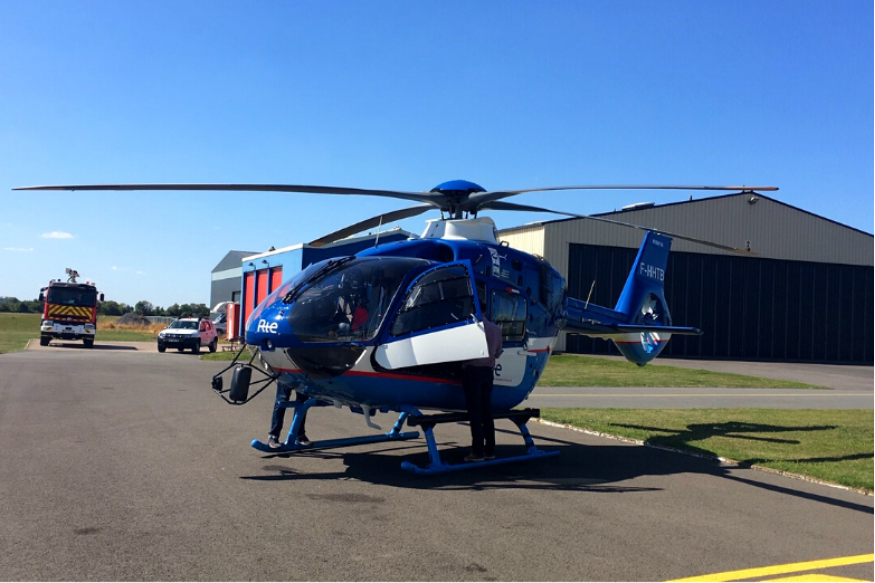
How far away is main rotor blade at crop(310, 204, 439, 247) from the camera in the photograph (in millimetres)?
9875

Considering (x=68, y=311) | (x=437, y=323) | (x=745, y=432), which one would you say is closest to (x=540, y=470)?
(x=437, y=323)

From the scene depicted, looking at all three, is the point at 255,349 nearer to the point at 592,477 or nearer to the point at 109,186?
the point at 109,186

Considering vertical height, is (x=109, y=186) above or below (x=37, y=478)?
above

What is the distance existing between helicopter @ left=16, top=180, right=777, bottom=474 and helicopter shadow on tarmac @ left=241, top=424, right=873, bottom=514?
0.56 feet

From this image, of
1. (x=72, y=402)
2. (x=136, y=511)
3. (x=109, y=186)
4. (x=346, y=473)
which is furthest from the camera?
(x=72, y=402)

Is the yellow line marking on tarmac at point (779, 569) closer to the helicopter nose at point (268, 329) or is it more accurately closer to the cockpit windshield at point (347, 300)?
the cockpit windshield at point (347, 300)

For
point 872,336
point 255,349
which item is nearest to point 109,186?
point 255,349

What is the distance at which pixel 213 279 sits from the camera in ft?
236

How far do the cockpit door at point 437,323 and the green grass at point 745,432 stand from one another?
143 inches

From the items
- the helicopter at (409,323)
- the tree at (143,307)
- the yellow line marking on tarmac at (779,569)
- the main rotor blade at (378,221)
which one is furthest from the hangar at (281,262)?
the tree at (143,307)

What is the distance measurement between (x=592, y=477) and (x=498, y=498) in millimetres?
1605

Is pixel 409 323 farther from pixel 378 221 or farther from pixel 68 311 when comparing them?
pixel 68 311

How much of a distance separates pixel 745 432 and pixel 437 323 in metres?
6.40

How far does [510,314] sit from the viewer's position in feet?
30.0
